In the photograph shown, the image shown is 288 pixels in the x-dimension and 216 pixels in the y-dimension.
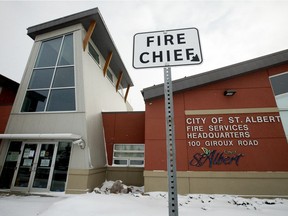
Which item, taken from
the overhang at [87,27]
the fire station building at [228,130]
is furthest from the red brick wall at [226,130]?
the overhang at [87,27]

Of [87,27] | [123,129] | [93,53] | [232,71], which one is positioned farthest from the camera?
[93,53]

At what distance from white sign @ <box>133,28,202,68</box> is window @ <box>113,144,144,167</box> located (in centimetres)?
914

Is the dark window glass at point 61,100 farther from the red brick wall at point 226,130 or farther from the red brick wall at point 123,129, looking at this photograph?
the red brick wall at point 226,130

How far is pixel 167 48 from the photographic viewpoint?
200 centimetres

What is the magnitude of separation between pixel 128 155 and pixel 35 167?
16.5ft

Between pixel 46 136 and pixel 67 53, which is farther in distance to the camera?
pixel 67 53

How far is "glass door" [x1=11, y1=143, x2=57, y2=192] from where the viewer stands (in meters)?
8.23

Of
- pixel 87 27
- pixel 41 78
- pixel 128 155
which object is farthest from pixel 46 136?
pixel 87 27

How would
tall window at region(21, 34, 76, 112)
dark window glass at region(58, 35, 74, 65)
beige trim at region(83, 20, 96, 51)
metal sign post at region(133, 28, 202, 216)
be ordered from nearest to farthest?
metal sign post at region(133, 28, 202, 216) < tall window at region(21, 34, 76, 112) < dark window glass at region(58, 35, 74, 65) < beige trim at region(83, 20, 96, 51)

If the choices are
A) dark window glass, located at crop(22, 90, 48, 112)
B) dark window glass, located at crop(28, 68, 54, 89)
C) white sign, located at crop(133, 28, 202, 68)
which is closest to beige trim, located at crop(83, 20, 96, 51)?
dark window glass, located at crop(28, 68, 54, 89)

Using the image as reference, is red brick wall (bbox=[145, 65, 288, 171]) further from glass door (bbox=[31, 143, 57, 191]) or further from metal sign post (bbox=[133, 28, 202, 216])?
metal sign post (bbox=[133, 28, 202, 216])

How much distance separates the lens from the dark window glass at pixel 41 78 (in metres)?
10.2

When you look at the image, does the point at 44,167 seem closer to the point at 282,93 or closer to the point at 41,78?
the point at 41,78

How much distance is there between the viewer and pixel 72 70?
1009 centimetres
